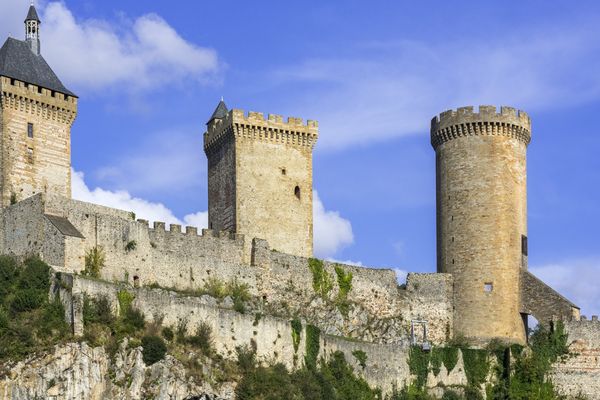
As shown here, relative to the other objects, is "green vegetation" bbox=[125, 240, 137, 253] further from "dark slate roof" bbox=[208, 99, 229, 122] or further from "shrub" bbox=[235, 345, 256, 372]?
"dark slate roof" bbox=[208, 99, 229, 122]

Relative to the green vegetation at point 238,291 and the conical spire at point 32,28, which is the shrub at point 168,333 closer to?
the green vegetation at point 238,291

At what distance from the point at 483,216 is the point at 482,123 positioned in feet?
13.8

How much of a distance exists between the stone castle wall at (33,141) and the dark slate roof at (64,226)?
3374 mm

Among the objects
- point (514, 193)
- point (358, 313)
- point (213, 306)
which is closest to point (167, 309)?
point (213, 306)

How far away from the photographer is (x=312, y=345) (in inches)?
2498

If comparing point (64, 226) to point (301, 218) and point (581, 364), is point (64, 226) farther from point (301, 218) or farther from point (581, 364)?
point (581, 364)

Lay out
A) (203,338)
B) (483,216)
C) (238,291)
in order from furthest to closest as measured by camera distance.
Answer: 1. (483,216)
2. (238,291)
3. (203,338)

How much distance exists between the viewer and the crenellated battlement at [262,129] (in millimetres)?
71938

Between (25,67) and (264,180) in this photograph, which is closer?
(25,67)

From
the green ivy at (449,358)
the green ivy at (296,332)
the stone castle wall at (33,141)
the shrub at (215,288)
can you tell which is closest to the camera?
the green ivy at (296,332)

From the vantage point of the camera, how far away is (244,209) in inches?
2785

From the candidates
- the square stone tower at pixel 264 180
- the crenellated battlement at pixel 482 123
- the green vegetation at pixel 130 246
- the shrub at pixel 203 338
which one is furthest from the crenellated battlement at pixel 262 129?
the shrub at pixel 203 338

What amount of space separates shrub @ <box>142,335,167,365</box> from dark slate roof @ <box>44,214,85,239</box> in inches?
226

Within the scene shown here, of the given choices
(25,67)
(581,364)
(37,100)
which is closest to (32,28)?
(25,67)
